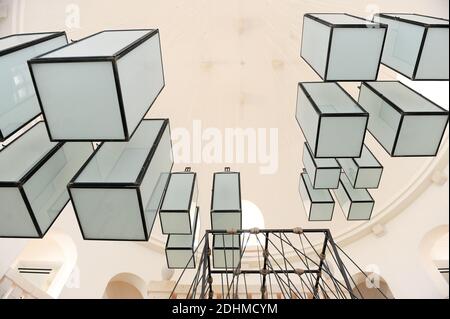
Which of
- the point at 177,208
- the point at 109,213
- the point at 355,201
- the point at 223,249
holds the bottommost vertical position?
the point at 223,249

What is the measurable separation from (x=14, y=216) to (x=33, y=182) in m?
0.18

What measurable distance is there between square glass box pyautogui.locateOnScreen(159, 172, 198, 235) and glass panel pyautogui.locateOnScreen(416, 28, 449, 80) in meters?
1.46

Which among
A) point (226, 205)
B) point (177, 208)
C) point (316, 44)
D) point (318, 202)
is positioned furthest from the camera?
point (318, 202)

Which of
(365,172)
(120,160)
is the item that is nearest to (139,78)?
(120,160)

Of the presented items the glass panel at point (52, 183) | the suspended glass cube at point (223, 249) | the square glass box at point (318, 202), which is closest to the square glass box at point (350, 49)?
the square glass box at point (318, 202)

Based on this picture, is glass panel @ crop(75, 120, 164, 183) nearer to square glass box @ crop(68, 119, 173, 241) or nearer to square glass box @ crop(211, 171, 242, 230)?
square glass box @ crop(68, 119, 173, 241)

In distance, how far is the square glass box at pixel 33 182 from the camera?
142 cm

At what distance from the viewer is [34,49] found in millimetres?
1686

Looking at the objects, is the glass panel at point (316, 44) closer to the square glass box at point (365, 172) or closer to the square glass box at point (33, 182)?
the square glass box at point (365, 172)

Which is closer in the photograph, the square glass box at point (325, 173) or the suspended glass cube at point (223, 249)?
the square glass box at point (325, 173)

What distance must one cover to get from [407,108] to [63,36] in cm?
193

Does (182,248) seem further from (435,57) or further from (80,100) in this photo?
(435,57)

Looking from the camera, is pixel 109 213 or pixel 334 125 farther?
pixel 334 125

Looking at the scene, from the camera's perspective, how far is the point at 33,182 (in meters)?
1.48
